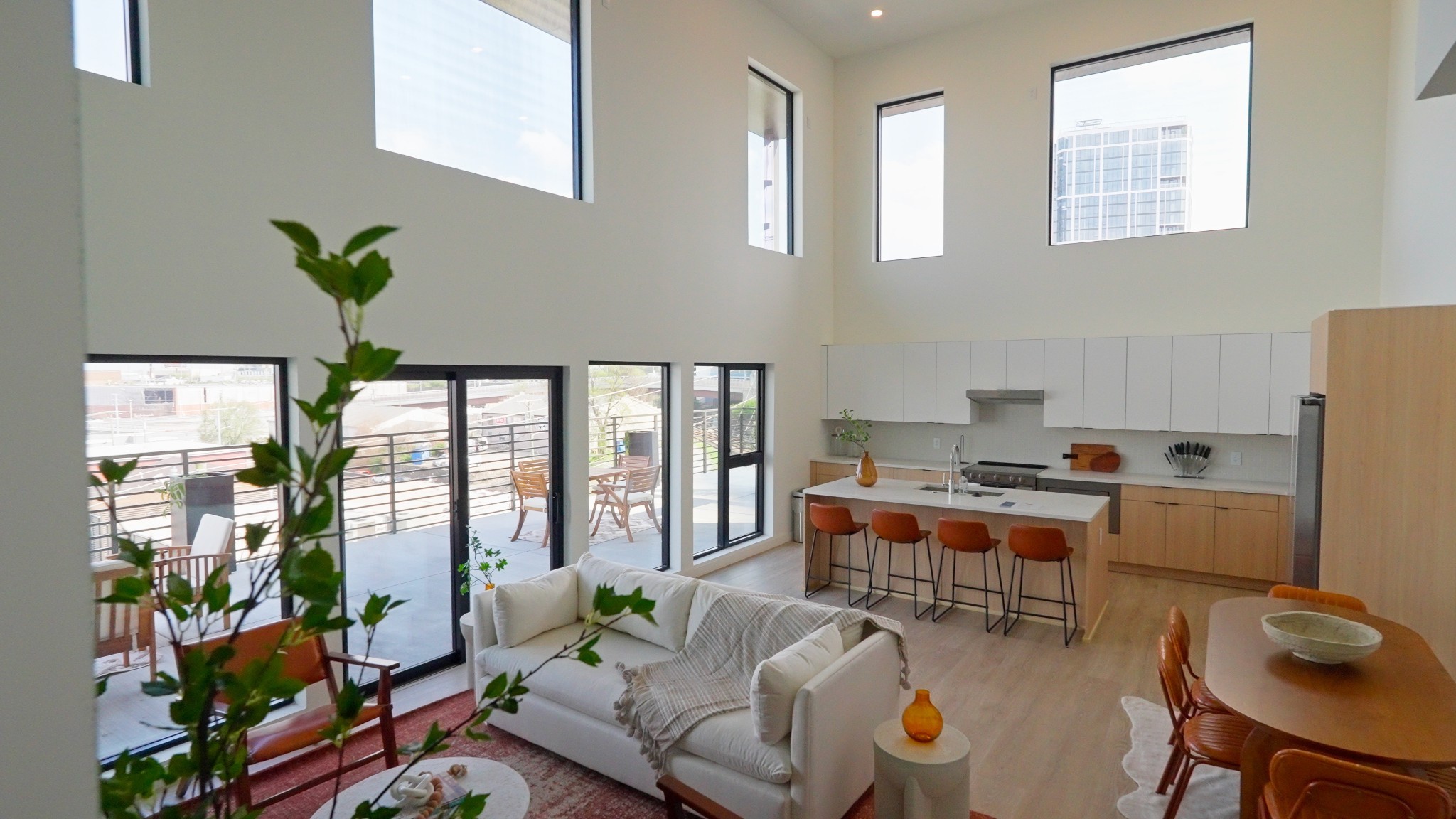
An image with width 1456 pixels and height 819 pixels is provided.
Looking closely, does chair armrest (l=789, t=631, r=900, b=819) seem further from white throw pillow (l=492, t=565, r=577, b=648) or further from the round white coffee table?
white throw pillow (l=492, t=565, r=577, b=648)

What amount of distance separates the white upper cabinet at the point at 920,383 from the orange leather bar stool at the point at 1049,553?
2.71 metres

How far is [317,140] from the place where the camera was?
13.3 ft

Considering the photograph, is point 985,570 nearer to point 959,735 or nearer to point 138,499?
point 959,735

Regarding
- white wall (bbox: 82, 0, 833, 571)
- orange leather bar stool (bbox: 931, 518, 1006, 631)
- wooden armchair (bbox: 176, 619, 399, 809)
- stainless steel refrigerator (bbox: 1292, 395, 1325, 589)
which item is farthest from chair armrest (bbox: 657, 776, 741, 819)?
stainless steel refrigerator (bbox: 1292, 395, 1325, 589)

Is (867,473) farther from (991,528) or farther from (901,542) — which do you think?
(991,528)

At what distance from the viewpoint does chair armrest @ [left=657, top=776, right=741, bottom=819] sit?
2414 mm

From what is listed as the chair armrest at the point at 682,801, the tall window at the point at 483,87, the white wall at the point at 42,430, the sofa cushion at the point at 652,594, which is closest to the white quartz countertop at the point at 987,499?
the sofa cushion at the point at 652,594

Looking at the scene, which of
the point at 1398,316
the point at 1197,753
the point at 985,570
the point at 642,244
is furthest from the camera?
the point at 642,244

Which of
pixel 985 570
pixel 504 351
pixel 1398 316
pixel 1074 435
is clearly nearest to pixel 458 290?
pixel 504 351

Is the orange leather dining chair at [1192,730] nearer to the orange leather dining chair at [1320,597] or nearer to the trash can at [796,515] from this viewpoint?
the orange leather dining chair at [1320,597]

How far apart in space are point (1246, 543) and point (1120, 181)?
364 centimetres

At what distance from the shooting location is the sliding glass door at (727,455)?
7.21 meters

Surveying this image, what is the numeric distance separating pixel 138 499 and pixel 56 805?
3.99m

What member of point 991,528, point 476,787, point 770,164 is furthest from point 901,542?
point 770,164
